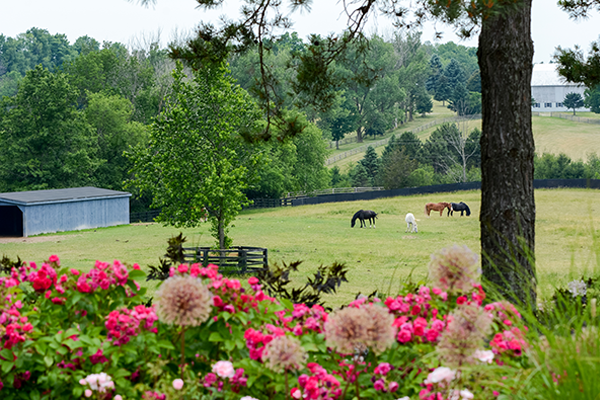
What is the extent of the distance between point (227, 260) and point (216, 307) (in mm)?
14621

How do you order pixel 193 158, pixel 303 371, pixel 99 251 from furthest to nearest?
pixel 99 251 → pixel 193 158 → pixel 303 371

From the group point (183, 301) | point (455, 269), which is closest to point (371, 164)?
point (455, 269)

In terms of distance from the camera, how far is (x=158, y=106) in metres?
52.4

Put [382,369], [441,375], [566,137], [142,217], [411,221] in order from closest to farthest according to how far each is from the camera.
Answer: [441,375] < [382,369] < [411,221] < [142,217] < [566,137]

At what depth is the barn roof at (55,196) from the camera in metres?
31.7

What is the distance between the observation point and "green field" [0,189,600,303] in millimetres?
18109

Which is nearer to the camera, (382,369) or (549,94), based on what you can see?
(382,369)

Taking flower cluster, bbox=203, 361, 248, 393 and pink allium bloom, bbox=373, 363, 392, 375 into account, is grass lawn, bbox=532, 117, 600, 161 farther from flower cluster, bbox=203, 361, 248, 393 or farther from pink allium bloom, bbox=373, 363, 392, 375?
flower cluster, bbox=203, 361, 248, 393

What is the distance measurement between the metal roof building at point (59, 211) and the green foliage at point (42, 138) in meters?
6.45

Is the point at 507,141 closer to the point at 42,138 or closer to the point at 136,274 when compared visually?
the point at 136,274

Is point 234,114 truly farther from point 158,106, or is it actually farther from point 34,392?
point 158,106

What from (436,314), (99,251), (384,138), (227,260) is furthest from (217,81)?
(384,138)

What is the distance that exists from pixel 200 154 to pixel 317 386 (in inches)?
689

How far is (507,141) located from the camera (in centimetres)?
605
